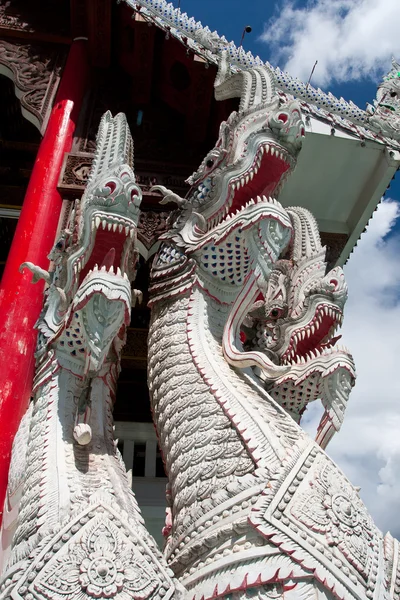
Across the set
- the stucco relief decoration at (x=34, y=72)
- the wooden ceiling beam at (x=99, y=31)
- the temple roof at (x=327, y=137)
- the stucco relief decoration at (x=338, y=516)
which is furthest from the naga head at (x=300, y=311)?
the wooden ceiling beam at (x=99, y=31)

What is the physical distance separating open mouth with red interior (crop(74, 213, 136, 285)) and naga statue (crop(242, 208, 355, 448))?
0.60 metres

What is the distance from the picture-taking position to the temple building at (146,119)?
410 centimetres

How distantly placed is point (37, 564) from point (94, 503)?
8.7 inches

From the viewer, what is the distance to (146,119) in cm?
473

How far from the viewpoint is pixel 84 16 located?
4.66m

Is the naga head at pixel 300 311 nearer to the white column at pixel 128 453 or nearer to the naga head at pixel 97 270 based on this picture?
the naga head at pixel 97 270

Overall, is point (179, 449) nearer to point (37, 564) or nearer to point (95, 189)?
point (37, 564)

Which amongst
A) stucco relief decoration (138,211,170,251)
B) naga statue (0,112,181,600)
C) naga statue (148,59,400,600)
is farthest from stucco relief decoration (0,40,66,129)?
naga statue (0,112,181,600)

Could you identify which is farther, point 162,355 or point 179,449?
point 162,355

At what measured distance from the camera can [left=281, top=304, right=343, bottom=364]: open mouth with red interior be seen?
289 cm

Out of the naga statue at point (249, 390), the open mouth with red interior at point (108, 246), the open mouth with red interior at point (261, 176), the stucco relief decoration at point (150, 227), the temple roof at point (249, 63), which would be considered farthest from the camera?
the temple roof at point (249, 63)

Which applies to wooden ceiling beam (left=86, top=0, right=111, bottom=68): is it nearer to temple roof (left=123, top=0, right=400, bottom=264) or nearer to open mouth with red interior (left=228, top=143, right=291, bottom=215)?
temple roof (left=123, top=0, right=400, bottom=264)

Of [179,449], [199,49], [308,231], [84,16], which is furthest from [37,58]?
[179,449]

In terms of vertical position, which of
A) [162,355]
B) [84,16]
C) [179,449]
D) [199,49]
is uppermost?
[84,16]
